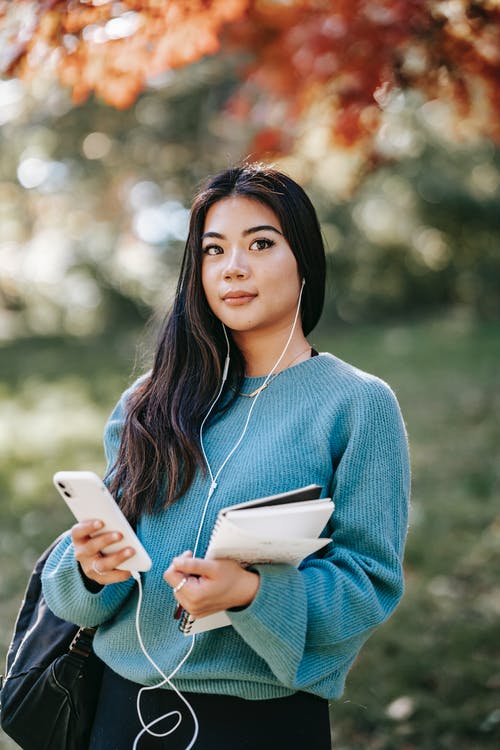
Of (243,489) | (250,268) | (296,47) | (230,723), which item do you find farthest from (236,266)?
(296,47)

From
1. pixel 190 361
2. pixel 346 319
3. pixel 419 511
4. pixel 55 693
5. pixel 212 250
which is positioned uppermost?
pixel 212 250

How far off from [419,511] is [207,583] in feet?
13.7

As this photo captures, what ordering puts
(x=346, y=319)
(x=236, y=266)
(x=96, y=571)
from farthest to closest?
(x=346, y=319) < (x=236, y=266) < (x=96, y=571)

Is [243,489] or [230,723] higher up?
[243,489]

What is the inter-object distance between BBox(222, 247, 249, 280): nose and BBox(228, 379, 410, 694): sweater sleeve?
1.29 ft

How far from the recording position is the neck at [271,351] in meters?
2.02

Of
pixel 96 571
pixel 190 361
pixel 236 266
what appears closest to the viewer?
pixel 96 571

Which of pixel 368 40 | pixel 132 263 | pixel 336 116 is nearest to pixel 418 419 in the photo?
pixel 336 116

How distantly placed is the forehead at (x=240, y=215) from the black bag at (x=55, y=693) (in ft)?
3.37

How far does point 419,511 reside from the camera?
543 cm

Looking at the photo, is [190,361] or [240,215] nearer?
[240,215]

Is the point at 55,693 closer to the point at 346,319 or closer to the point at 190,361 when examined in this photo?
the point at 190,361

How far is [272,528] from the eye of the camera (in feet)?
4.83

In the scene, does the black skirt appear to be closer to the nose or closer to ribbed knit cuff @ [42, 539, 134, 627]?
ribbed knit cuff @ [42, 539, 134, 627]
